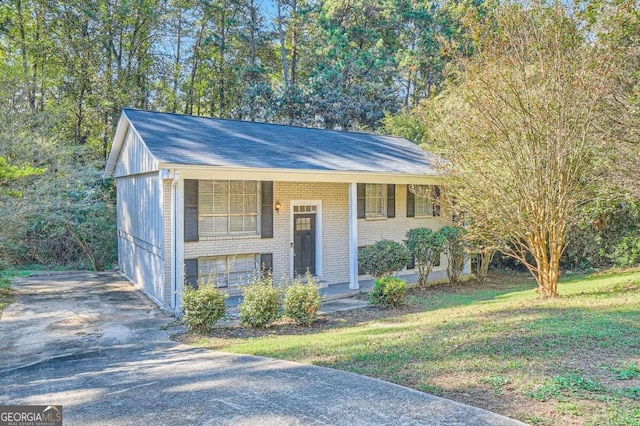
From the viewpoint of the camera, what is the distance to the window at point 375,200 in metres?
13.3

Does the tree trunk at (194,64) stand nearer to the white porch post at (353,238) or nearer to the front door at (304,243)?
the front door at (304,243)

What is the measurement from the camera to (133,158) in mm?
12516

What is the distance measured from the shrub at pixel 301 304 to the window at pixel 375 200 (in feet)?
17.6

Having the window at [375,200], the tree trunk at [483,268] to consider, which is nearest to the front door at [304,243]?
the window at [375,200]

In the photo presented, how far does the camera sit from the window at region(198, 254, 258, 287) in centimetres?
1060

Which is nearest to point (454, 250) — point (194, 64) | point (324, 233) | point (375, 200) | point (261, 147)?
point (375, 200)

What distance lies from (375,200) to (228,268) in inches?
196

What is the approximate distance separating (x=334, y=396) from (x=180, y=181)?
6.23 metres

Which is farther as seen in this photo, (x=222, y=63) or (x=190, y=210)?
(x=222, y=63)

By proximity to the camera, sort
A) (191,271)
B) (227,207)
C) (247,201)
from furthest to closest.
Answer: (247,201)
(227,207)
(191,271)

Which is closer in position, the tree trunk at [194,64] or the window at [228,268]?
the window at [228,268]

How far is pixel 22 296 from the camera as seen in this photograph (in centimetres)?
1143

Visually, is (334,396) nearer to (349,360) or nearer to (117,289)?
(349,360)

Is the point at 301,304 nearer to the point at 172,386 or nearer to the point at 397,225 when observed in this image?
the point at 172,386
